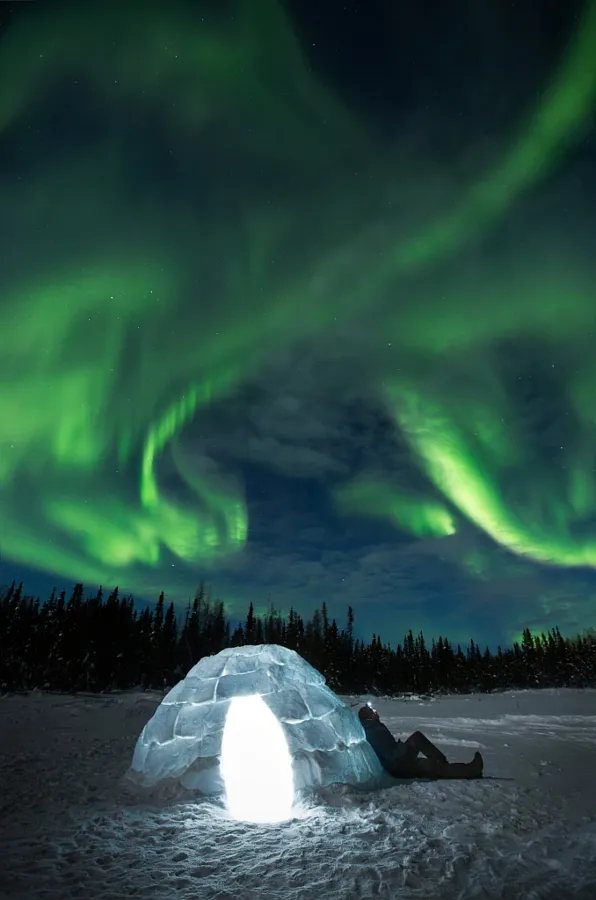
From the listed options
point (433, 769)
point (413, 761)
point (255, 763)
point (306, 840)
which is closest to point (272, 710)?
point (255, 763)

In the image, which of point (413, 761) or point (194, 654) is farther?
point (194, 654)

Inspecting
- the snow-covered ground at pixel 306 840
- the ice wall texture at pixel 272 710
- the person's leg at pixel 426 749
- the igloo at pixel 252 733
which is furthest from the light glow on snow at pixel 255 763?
the person's leg at pixel 426 749

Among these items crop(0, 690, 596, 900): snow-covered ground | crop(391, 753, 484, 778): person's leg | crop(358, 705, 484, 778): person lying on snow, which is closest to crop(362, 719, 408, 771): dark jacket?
crop(358, 705, 484, 778): person lying on snow

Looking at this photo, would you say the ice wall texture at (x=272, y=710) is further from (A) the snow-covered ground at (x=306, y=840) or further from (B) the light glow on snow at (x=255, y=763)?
(A) the snow-covered ground at (x=306, y=840)

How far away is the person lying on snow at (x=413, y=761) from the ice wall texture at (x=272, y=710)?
1.48ft

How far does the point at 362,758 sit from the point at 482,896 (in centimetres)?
415

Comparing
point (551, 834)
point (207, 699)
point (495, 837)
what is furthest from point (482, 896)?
point (207, 699)

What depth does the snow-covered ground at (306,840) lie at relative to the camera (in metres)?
4.47

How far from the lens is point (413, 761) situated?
8992mm

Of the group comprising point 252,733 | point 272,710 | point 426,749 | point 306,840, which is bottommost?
point 306,840

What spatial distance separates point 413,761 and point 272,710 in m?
3.35

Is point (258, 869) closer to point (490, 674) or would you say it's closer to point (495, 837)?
point (495, 837)

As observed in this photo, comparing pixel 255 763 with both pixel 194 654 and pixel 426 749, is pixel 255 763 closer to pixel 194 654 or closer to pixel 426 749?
pixel 426 749

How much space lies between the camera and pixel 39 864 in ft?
15.9
